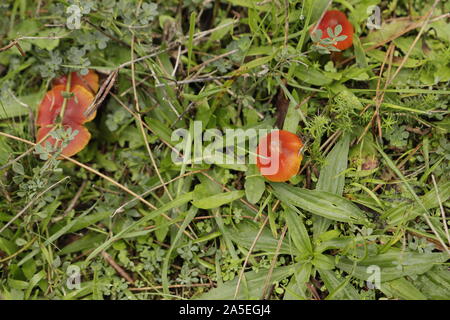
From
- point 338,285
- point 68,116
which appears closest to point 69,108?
point 68,116

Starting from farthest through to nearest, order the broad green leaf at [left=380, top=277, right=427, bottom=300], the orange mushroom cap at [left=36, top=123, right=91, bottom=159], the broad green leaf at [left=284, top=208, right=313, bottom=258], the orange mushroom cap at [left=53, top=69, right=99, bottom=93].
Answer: the orange mushroom cap at [left=53, top=69, right=99, bottom=93] < the orange mushroom cap at [left=36, top=123, right=91, bottom=159] < the broad green leaf at [left=284, top=208, right=313, bottom=258] < the broad green leaf at [left=380, top=277, right=427, bottom=300]

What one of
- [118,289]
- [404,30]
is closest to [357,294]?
[118,289]

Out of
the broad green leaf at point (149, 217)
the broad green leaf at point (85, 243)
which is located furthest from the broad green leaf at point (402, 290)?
the broad green leaf at point (85, 243)

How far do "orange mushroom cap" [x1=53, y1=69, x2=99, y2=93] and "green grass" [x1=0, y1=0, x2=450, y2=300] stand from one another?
2.1 inches

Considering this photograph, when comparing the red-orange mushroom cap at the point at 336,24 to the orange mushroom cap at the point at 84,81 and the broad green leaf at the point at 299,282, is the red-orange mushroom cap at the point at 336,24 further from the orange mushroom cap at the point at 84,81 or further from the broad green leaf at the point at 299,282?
the orange mushroom cap at the point at 84,81

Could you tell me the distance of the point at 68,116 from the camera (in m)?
2.44

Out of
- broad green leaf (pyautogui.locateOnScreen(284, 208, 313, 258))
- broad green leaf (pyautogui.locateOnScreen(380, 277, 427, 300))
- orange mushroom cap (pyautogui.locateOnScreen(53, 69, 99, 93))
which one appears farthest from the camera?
orange mushroom cap (pyautogui.locateOnScreen(53, 69, 99, 93))

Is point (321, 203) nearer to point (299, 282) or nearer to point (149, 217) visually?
point (299, 282)

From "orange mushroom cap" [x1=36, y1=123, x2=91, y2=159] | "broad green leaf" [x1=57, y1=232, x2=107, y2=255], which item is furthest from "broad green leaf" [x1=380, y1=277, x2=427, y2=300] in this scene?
"orange mushroom cap" [x1=36, y1=123, x2=91, y2=159]

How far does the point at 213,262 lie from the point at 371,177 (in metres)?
1.01

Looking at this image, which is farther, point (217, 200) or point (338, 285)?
point (217, 200)

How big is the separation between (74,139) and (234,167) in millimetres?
931

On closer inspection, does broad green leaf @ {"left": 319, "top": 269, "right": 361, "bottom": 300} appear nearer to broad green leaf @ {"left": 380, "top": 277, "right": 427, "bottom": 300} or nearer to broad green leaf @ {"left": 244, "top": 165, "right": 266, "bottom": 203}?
broad green leaf @ {"left": 380, "top": 277, "right": 427, "bottom": 300}

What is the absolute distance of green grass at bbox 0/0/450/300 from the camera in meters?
2.24
